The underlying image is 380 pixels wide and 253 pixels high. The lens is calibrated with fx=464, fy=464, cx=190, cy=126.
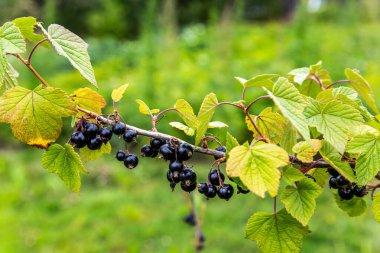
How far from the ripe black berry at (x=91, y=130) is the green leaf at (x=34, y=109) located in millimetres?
50

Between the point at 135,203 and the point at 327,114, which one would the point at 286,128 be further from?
the point at 135,203

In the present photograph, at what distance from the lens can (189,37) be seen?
11297 mm

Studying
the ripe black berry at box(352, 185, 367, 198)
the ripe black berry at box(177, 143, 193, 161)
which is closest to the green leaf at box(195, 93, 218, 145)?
the ripe black berry at box(177, 143, 193, 161)

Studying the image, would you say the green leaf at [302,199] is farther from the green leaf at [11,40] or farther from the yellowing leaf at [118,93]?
the green leaf at [11,40]

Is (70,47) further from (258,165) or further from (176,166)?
(258,165)

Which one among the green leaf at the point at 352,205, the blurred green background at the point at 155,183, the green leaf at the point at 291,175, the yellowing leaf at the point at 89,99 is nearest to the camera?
the green leaf at the point at 291,175

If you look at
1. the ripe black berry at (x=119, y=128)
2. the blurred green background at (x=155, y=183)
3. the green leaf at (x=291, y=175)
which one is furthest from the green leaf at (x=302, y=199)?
the blurred green background at (x=155, y=183)

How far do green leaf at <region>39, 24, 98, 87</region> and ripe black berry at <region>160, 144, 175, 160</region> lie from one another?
0.65 feet

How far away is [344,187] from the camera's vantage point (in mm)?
995

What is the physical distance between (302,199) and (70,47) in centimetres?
56

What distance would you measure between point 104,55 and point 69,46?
34.3ft

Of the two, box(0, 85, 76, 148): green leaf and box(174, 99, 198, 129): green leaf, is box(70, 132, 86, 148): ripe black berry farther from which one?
box(174, 99, 198, 129): green leaf

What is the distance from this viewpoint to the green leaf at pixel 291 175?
0.91 m

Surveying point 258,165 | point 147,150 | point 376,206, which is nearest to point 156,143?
point 147,150
